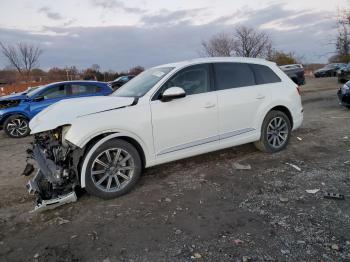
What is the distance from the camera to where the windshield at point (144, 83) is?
4820mm

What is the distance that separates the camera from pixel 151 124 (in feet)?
14.7

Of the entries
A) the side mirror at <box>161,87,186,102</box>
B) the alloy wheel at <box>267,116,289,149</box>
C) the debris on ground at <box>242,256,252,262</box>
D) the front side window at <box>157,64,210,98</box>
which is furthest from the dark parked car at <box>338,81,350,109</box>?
the debris on ground at <box>242,256,252,262</box>

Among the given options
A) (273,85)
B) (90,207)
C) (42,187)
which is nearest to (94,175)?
(90,207)

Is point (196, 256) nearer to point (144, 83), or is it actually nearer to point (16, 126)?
point (144, 83)

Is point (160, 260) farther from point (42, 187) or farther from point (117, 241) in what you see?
point (42, 187)

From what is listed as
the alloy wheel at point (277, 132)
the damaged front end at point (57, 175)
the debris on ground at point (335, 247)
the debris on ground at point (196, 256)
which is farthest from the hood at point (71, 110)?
the debris on ground at point (335, 247)

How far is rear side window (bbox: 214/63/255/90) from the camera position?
527cm

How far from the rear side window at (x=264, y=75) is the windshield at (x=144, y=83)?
169cm

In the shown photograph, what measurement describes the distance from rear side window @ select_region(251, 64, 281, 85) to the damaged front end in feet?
11.1

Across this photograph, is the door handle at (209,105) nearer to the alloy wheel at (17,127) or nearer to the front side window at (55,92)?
the front side window at (55,92)

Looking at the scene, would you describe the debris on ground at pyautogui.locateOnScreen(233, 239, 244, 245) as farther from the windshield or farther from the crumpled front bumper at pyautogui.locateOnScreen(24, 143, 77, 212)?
the windshield

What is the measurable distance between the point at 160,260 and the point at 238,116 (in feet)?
9.91

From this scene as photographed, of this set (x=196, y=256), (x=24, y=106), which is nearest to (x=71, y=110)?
(x=196, y=256)

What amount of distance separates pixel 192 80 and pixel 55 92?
631 cm
